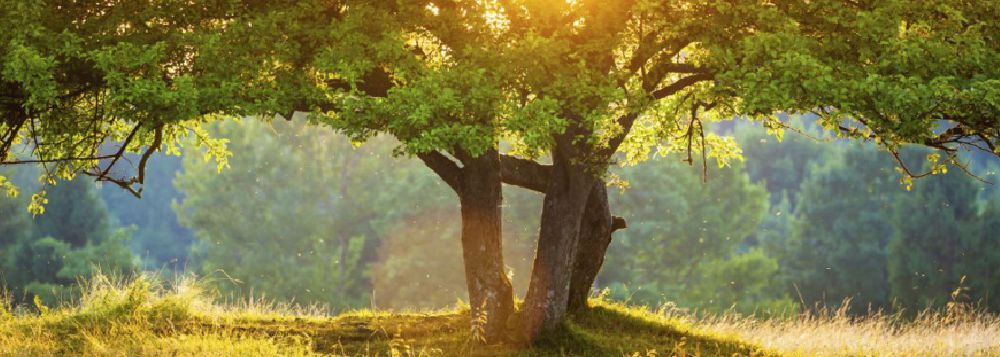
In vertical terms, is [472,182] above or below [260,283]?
above

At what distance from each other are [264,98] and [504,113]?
9.24 feet

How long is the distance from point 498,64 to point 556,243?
3569mm

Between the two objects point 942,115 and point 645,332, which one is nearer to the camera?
point 942,115

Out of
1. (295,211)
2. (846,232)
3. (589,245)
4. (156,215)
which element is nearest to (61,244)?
(295,211)

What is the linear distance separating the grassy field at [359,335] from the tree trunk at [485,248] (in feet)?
1.55

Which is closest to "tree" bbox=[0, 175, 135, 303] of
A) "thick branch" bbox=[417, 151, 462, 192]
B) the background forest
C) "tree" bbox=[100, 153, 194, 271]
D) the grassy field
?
the background forest

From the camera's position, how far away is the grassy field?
13.6m

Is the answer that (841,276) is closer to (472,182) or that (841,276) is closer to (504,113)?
(472,182)

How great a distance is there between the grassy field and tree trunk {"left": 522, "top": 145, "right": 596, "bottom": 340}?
346 mm

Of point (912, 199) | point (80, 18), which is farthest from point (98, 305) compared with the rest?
point (912, 199)

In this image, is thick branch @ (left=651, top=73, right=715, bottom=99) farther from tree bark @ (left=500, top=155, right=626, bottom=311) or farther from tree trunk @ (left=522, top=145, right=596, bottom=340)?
tree bark @ (left=500, top=155, right=626, bottom=311)

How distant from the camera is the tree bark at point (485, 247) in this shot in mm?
14625

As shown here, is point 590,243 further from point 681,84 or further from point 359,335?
point 359,335

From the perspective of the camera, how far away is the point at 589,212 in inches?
654
